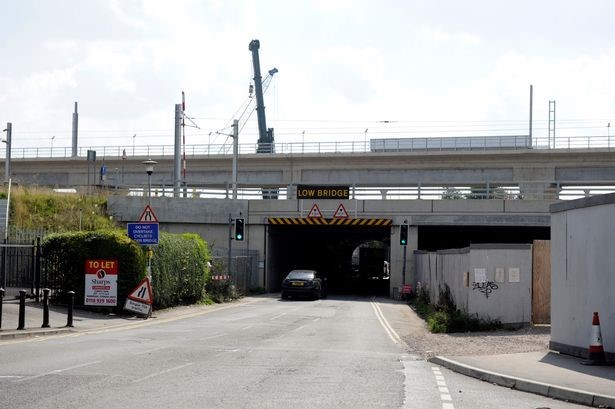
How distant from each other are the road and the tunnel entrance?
84.0 ft

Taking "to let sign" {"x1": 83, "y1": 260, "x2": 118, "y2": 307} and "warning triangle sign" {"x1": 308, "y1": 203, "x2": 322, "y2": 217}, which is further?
"warning triangle sign" {"x1": 308, "y1": 203, "x2": 322, "y2": 217}

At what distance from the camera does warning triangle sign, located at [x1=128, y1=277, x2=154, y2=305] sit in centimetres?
2531

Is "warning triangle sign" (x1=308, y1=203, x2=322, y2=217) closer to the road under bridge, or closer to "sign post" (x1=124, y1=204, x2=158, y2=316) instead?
the road under bridge

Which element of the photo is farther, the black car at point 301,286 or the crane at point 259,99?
the crane at point 259,99

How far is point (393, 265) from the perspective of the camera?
1720 inches

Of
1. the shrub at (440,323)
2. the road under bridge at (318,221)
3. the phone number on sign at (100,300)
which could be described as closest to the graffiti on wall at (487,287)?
the shrub at (440,323)

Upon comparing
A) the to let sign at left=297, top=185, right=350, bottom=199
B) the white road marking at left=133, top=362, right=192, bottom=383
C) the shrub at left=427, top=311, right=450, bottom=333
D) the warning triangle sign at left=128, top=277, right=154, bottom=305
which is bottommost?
the shrub at left=427, top=311, right=450, bottom=333

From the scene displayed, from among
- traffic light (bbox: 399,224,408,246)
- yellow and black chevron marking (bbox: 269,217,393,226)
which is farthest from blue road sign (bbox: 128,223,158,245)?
yellow and black chevron marking (bbox: 269,217,393,226)

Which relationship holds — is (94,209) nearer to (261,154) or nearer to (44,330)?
(261,154)

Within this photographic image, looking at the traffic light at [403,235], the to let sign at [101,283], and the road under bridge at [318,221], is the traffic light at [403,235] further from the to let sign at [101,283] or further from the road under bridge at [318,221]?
the to let sign at [101,283]

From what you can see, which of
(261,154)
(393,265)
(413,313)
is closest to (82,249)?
(413,313)

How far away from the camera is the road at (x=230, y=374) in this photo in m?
9.94

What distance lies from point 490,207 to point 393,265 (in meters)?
6.18

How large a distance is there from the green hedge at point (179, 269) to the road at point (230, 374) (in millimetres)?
6879
